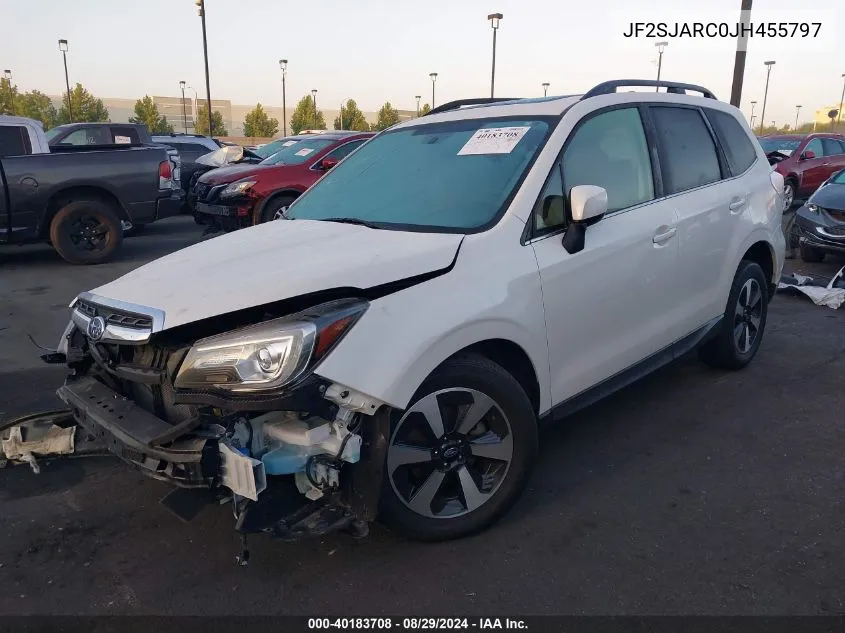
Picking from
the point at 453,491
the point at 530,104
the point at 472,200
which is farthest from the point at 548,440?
the point at 530,104

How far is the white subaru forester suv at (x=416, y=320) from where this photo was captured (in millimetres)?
2453

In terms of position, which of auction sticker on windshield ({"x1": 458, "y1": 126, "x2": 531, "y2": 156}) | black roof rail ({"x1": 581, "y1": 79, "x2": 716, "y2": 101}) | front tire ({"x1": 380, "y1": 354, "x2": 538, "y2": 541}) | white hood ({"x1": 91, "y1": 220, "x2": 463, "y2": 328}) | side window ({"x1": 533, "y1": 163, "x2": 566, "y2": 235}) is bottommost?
front tire ({"x1": 380, "y1": 354, "x2": 538, "y2": 541})

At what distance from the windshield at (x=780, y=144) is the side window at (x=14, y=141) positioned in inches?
598

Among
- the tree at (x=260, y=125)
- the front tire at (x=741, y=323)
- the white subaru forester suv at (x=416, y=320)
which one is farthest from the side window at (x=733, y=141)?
the tree at (x=260, y=125)

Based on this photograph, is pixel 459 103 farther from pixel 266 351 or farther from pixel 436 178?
pixel 266 351

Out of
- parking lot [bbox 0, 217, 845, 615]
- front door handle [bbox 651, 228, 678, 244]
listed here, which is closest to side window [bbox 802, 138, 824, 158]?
parking lot [bbox 0, 217, 845, 615]

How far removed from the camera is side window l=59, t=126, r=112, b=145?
1557 cm

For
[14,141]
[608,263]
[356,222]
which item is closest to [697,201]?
[608,263]

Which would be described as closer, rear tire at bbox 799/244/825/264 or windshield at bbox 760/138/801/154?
rear tire at bbox 799/244/825/264

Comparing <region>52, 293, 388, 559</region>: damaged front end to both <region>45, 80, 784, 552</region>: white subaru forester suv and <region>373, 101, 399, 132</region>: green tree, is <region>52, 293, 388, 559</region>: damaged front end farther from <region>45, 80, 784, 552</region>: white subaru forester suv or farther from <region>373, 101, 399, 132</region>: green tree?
<region>373, 101, 399, 132</region>: green tree

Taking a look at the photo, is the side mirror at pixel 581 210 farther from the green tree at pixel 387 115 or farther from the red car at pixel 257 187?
the green tree at pixel 387 115

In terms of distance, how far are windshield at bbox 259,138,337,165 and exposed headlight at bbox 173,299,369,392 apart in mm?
8769

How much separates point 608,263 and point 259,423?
1878mm

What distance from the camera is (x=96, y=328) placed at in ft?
9.18
